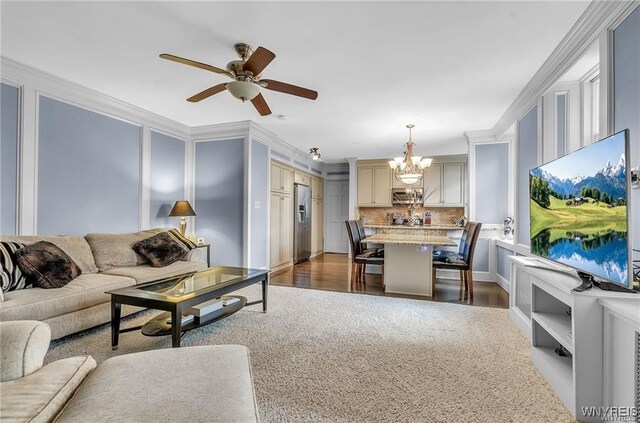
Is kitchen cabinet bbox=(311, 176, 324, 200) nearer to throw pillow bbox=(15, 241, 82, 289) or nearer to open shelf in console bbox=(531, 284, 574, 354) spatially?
throw pillow bbox=(15, 241, 82, 289)

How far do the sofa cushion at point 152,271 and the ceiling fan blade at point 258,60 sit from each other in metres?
2.24

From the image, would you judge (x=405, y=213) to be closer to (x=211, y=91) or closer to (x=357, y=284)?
(x=357, y=284)

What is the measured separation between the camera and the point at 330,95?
3.42m

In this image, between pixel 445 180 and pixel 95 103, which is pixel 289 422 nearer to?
pixel 95 103

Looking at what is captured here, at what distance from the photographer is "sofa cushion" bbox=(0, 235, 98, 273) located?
2.79 meters

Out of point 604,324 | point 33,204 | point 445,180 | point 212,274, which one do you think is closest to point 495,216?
point 445,180

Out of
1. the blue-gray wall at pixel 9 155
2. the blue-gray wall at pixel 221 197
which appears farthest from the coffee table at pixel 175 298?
the blue-gray wall at pixel 221 197

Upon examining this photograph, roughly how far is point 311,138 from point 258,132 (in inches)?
39.4

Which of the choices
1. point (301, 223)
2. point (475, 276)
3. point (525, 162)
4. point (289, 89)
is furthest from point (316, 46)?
point (301, 223)

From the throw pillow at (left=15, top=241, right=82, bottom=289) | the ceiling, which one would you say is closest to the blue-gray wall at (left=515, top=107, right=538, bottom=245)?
the ceiling

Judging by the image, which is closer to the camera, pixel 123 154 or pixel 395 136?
pixel 123 154

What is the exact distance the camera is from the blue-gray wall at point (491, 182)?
4.80 metres

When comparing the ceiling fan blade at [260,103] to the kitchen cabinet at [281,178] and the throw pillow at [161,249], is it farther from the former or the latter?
the kitchen cabinet at [281,178]

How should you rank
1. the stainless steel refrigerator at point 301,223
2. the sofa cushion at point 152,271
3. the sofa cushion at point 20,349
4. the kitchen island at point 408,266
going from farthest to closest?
the stainless steel refrigerator at point 301,223 → the kitchen island at point 408,266 → the sofa cushion at point 152,271 → the sofa cushion at point 20,349
